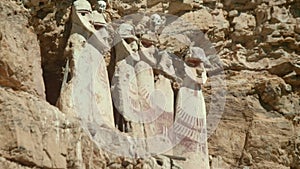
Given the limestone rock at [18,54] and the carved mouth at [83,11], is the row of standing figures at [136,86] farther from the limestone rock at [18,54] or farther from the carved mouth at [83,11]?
the limestone rock at [18,54]

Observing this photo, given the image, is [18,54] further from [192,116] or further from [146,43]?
[192,116]

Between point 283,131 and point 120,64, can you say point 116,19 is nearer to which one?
point 120,64

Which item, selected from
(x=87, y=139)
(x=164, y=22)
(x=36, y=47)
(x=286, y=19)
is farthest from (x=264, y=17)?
(x=87, y=139)

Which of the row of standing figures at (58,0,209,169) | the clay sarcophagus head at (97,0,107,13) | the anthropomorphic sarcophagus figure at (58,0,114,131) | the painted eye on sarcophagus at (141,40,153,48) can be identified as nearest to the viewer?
the anthropomorphic sarcophagus figure at (58,0,114,131)

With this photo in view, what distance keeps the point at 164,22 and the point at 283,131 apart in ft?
5.42

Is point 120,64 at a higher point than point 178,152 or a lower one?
higher

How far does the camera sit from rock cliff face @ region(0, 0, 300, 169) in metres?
7.12

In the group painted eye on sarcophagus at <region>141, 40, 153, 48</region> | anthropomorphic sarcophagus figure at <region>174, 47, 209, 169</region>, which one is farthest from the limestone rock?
anthropomorphic sarcophagus figure at <region>174, 47, 209, 169</region>

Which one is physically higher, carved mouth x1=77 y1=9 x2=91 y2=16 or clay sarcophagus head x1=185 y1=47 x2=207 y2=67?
carved mouth x1=77 y1=9 x2=91 y2=16

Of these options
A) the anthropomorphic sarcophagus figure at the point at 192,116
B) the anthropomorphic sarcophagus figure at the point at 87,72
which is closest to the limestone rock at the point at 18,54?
the anthropomorphic sarcophagus figure at the point at 87,72

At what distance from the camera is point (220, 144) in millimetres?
9094

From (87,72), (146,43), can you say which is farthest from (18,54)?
(146,43)

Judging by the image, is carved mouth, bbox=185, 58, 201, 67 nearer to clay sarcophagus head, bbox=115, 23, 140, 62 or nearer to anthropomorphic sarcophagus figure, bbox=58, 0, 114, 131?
clay sarcophagus head, bbox=115, 23, 140, 62

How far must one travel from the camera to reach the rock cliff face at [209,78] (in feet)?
23.4
